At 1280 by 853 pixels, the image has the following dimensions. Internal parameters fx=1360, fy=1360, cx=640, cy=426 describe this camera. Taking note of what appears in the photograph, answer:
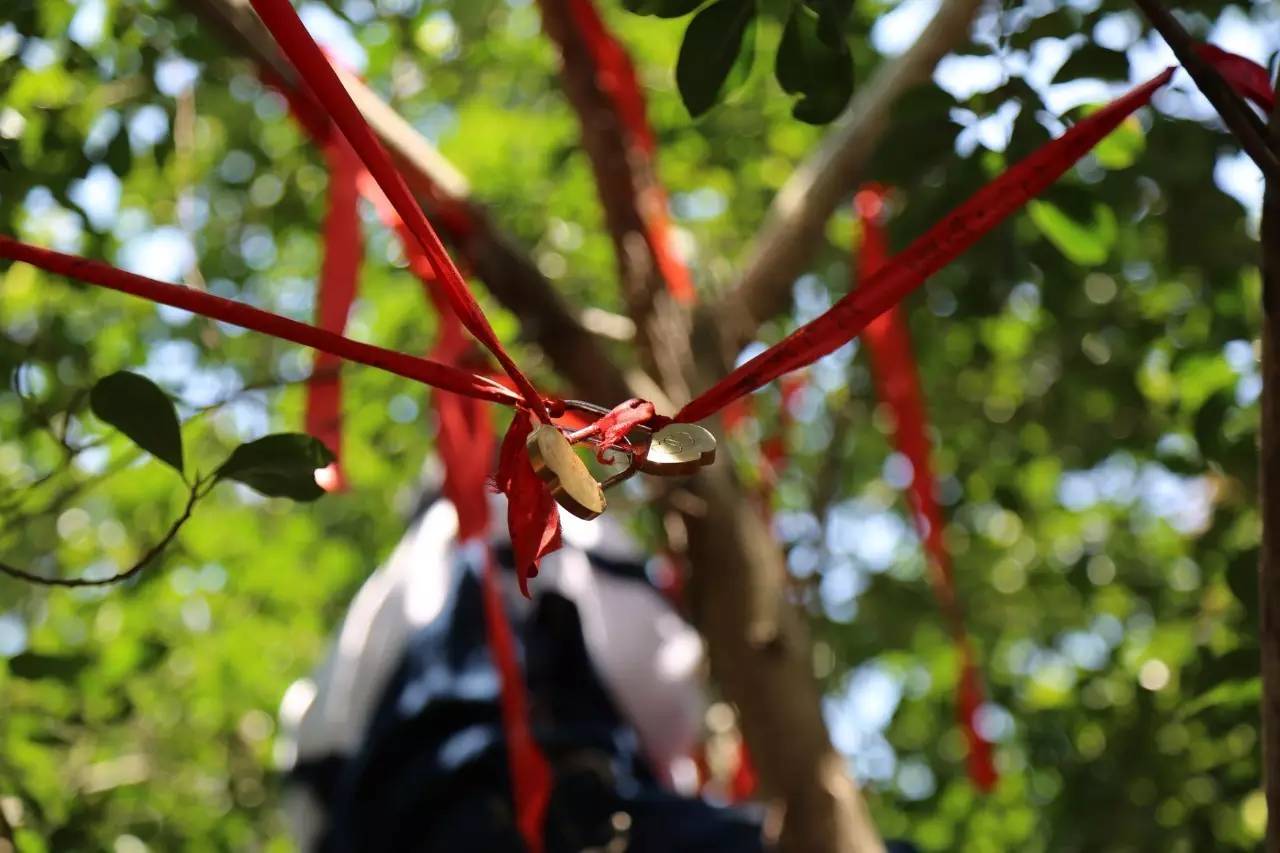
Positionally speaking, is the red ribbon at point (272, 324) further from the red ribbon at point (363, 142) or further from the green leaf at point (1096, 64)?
the green leaf at point (1096, 64)

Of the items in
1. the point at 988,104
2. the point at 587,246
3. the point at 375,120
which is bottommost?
the point at 988,104

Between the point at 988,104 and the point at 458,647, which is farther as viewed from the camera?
the point at 458,647

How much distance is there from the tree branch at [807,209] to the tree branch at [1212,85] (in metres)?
0.82

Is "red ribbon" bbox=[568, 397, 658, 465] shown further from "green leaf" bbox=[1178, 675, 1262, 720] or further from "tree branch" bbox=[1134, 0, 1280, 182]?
"green leaf" bbox=[1178, 675, 1262, 720]

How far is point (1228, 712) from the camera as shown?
137 cm


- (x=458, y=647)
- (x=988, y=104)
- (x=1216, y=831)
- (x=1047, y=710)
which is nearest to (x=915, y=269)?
(x=988, y=104)

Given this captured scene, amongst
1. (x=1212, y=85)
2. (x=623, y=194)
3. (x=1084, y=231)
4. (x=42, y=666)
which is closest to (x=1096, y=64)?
(x=1084, y=231)

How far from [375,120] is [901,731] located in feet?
6.06

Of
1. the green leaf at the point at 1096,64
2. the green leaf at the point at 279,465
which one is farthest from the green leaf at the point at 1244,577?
the green leaf at the point at 279,465

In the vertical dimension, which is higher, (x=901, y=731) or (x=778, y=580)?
(x=901, y=731)

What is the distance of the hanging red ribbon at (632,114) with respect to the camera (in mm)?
1562

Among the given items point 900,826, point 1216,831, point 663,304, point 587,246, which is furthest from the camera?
point 587,246

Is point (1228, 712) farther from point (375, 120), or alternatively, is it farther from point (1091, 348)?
point (375, 120)

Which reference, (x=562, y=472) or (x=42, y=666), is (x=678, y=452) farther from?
(x=42, y=666)
